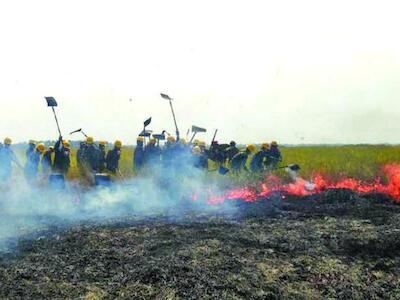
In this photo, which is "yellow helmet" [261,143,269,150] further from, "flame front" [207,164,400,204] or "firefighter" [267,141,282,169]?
"flame front" [207,164,400,204]

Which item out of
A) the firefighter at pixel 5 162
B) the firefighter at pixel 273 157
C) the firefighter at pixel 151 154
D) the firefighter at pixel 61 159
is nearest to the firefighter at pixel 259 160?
the firefighter at pixel 273 157

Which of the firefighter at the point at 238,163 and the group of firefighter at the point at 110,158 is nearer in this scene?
the group of firefighter at the point at 110,158

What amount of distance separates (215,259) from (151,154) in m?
11.1

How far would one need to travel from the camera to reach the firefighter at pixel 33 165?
19.8m

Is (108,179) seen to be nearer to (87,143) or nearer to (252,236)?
(87,143)

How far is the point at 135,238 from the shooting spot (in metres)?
12.8

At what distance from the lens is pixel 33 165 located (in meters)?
20.5

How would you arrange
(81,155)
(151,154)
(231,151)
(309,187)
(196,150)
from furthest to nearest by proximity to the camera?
(231,151), (151,154), (196,150), (81,155), (309,187)

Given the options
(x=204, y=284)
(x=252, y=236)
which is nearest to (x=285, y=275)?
(x=204, y=284)

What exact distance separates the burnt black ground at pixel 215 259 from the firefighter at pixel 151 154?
6126mm

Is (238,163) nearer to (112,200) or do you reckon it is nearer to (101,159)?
(101,159)

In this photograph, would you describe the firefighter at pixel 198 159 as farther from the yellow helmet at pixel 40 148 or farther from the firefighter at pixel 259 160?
the yellow helmet at pixel 40 148

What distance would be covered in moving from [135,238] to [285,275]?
13.9 ft

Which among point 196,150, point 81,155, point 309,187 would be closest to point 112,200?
point 81,155
